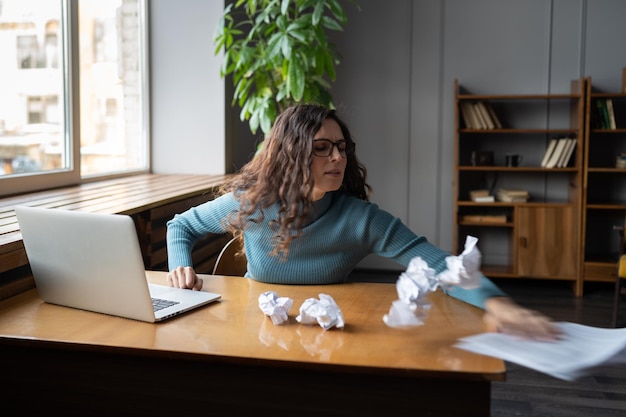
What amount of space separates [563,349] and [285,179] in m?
0.96

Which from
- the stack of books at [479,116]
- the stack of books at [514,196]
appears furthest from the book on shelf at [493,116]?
the stack of books at [514,196]

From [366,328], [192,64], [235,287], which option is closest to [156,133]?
[192,64]

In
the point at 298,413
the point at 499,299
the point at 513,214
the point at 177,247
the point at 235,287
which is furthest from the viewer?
the point at 513,214

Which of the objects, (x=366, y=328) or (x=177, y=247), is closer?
(x=366, y=328)

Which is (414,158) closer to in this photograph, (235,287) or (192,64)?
(192,64)

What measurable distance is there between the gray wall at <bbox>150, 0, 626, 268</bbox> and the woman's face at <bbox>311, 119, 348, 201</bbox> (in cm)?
318

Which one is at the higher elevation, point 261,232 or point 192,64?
point 192,64

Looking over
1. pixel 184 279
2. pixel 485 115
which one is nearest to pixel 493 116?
pixel 485 115

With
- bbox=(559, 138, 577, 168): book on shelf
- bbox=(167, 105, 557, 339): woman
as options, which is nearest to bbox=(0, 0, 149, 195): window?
bbox=(167, 105, 557, 339): woman

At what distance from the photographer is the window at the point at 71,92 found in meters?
3.17

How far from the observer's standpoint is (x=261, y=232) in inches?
79.4

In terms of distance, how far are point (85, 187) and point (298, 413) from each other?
257 centimetres

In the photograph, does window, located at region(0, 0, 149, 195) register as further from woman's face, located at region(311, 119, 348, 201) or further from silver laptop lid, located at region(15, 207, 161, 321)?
woman's face, located at region(311, 119, 348, 201)

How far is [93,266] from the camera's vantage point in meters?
1.61
